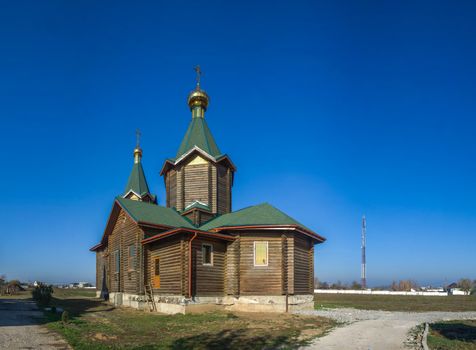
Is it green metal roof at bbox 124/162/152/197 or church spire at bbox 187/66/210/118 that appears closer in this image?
church spire at bbox 187/66/210/118

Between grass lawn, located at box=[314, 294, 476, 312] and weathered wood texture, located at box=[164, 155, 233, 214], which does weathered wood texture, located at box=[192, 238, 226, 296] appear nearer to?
weathered wood texture, located at box=[164, 155, 233, 214]

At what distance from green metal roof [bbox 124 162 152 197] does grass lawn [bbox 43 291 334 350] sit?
18928 mm

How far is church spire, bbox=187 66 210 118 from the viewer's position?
3216 centimetres

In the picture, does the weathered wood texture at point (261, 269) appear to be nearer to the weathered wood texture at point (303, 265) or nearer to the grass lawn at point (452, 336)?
the weathered wood texture at point (303, 265)

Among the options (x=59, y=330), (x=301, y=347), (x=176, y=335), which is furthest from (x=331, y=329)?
(x=59, y=330)

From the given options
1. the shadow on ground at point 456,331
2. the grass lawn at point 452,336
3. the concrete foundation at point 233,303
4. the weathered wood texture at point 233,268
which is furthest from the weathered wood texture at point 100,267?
the grass lawn at point 452,336

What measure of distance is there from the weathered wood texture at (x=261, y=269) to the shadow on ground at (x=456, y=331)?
26.8 feet

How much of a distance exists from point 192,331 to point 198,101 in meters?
21.1

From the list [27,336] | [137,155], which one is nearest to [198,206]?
[27,336]

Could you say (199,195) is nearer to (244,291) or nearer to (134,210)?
(134,210)

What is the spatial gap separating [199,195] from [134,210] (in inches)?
194

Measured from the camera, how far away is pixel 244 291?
73.3ft

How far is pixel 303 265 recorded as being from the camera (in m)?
24.0

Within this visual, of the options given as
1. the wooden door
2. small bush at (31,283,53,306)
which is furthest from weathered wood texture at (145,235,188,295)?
small bush at (31,283,53,306)
